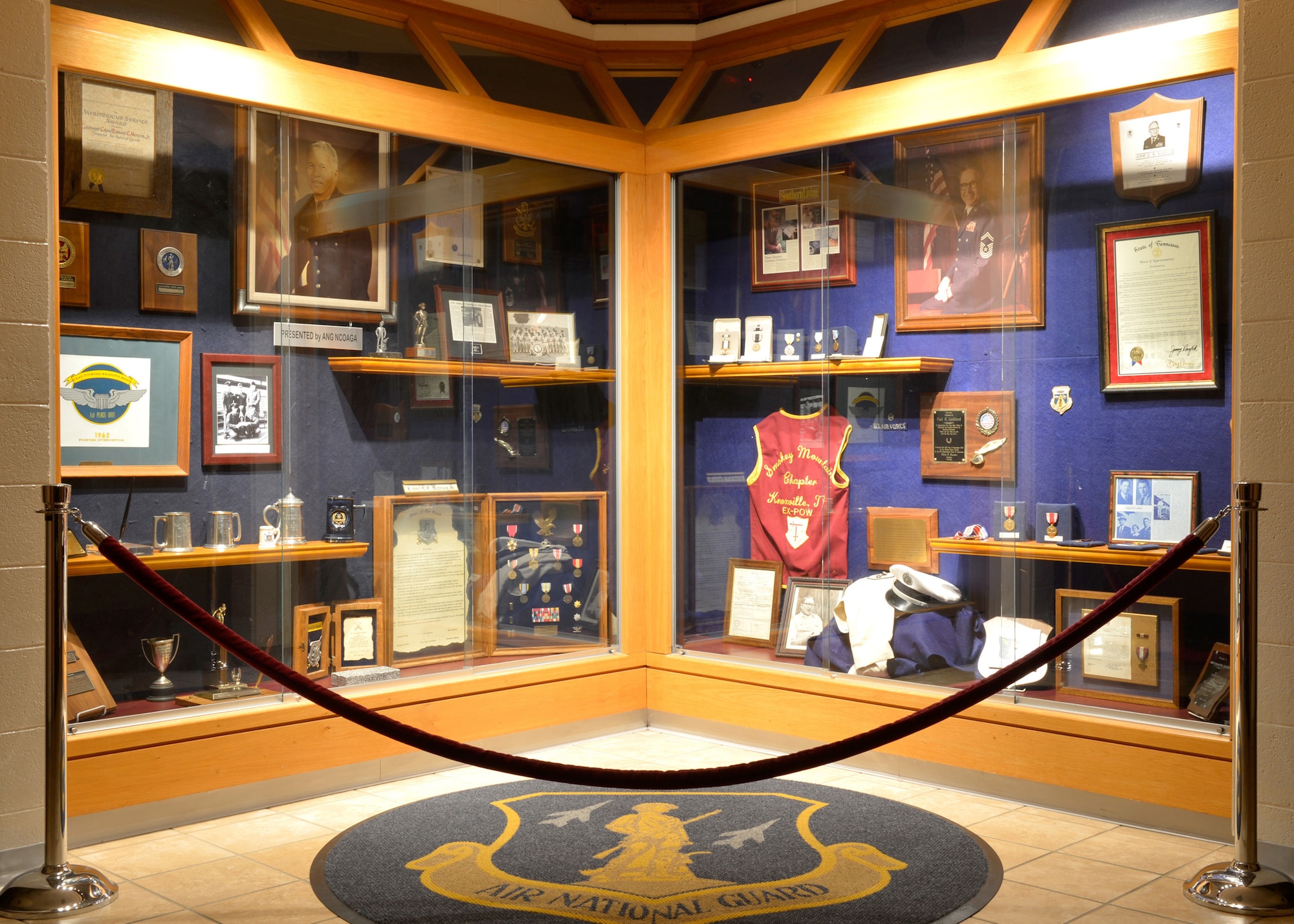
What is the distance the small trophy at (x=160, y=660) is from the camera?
13.3 ft

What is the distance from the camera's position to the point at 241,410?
4289 mm

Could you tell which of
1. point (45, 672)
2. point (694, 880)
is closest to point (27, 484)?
point (45, 672)

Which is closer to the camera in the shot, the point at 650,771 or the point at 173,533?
the point at 650,771

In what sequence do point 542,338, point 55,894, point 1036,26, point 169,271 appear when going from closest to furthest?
point 55,894 < point 169,271 < point 1036,26 < point 542,338

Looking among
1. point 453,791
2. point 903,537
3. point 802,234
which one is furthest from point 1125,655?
point 453,791

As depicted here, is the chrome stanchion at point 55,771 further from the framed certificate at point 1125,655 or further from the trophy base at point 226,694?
the framed certificate at point 1125,655

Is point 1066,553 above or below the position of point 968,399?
below

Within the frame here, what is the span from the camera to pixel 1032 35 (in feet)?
13.9

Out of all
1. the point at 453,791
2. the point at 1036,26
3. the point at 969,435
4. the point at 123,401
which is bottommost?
the point at 453,791

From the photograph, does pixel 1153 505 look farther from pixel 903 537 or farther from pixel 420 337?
pixel 420 337

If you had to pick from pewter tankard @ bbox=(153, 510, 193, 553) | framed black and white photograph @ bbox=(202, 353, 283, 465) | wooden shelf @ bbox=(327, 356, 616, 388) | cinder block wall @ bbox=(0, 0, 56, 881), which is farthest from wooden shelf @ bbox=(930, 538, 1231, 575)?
cinder block wall @ bbox=(0, 0, 56, 881)

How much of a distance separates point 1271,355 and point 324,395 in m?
3.19

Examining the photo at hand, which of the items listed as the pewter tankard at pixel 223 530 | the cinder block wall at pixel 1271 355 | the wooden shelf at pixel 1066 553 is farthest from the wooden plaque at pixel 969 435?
the pewter tankard at pixel 223 530

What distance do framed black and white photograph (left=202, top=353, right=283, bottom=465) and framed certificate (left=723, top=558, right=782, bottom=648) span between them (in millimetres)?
2030
